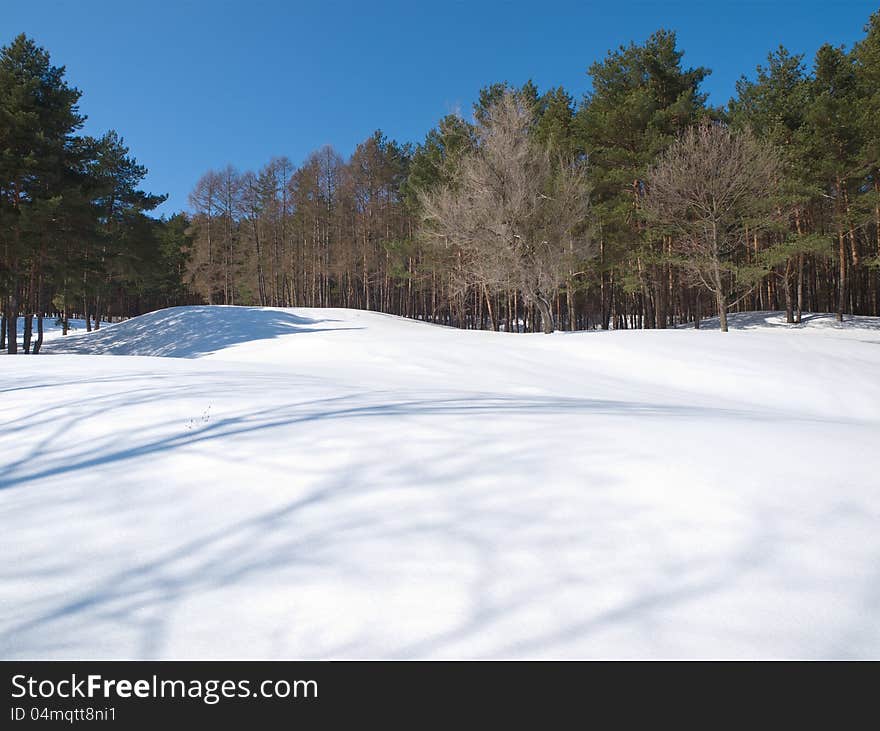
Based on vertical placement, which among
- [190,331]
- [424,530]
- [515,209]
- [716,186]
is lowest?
[424,530]

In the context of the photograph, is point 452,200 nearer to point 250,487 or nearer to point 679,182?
point 679,182

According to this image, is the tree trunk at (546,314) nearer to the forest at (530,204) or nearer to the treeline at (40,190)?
the forest at (530,204)

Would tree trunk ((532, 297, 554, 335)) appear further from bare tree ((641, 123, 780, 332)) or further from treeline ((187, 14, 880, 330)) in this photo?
bare tree ((641, 123, 780, 332))

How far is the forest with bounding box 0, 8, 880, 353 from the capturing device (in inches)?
706

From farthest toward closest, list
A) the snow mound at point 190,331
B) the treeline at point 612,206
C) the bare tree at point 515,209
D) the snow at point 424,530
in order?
the treeline at point 612,206
the snow mound at point 190,331
the bare tree at point 515,209
the snow at point 424,530

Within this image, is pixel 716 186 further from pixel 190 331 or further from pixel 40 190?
pixel 40 190

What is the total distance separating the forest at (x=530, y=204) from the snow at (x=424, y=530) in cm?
1517

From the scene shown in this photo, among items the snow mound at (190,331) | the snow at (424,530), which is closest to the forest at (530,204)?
the snow mound at (190,331)

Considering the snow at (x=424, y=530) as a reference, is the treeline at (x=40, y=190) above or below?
above

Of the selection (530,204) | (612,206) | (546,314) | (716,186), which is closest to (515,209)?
(530,204)

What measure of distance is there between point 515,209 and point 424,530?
16549 millimetres

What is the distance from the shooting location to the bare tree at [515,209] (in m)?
17.5

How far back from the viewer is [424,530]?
7.26ft
